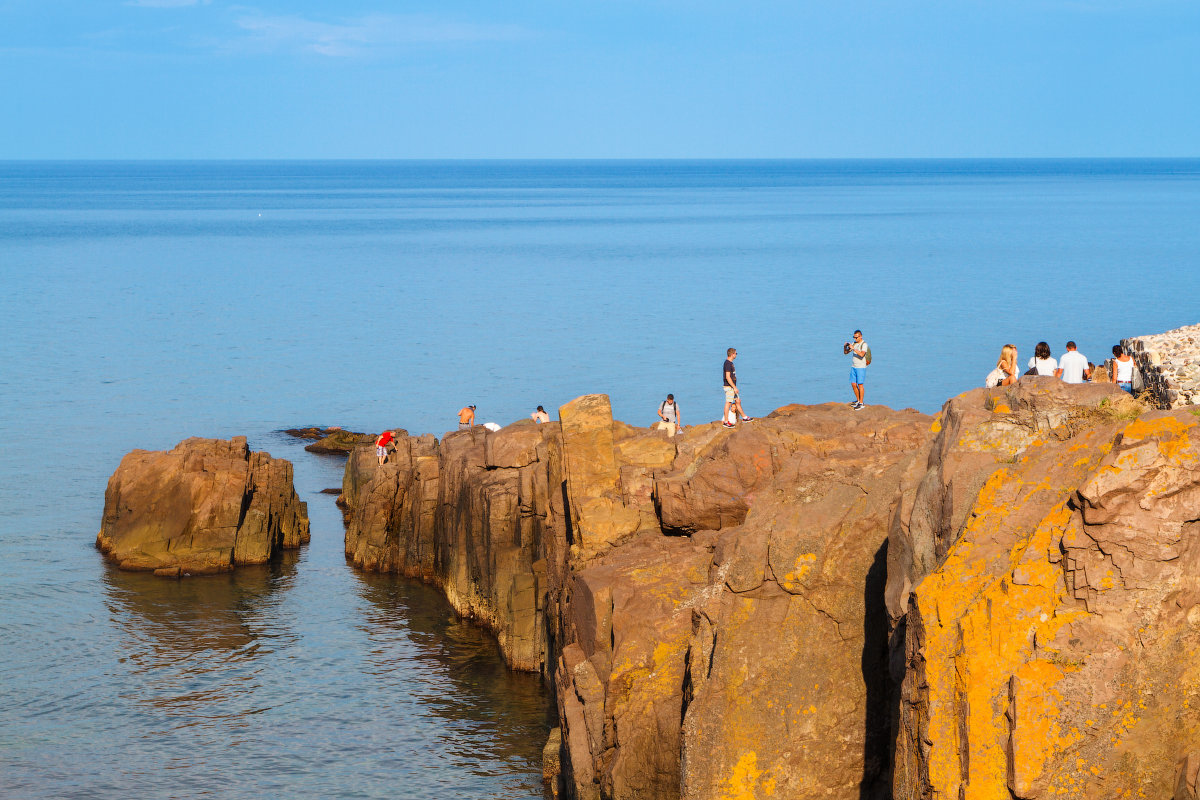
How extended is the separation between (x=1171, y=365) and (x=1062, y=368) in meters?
5.45

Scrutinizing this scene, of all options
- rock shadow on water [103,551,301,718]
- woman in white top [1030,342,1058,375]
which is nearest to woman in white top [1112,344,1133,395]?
woman in white top [1030,342,1058,375]

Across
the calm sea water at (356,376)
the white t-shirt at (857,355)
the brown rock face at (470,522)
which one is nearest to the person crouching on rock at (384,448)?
the brown rock face at (470,522)

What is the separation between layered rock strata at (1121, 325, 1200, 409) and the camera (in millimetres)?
20844

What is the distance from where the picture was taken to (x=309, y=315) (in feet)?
348

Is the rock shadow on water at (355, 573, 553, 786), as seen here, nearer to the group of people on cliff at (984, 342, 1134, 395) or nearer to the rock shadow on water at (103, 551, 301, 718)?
the rock shadow on water at (103, 551, 301, 718)

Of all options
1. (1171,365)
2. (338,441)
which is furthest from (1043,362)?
(338,441)

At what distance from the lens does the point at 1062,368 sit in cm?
2775

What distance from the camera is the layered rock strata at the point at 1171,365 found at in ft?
68.4

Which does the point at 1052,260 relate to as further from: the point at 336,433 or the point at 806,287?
the point at 336,433

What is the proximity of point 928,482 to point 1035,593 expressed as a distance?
2575mm

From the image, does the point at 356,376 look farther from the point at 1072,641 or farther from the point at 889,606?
the point at 1072,641

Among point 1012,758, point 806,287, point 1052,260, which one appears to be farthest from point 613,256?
point 1012,758

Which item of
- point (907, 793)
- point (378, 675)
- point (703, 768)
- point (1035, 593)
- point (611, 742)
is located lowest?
point (378, 675)

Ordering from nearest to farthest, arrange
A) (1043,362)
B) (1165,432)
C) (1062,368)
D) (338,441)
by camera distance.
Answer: (1165,432) < (1043,362) < (1062,368) < (338,441)
